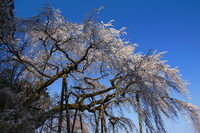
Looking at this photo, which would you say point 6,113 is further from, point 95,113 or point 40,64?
point 95,113

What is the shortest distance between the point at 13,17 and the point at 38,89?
226 cm

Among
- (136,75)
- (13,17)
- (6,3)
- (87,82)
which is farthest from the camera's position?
(87,82)

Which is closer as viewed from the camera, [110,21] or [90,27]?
[90,27]

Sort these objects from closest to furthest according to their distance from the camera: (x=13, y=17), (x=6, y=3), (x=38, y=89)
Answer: (x=6, y=3) < (x=13, y=17) < (x=38, y=89)

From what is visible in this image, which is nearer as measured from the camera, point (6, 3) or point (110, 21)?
point (6, 3)

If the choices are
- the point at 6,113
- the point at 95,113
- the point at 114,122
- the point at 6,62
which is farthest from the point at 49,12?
the point at 114,122

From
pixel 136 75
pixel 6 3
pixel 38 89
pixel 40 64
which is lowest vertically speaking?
pixel 136 75

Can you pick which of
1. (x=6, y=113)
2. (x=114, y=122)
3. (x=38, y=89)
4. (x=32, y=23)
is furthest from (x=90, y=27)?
(x=114, y=122)

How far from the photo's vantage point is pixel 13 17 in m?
5.16

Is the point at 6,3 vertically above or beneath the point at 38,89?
above

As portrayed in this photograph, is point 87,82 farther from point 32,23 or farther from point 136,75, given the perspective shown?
point 136,75

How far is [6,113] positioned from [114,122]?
14.1ft

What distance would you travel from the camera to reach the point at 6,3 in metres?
4.83

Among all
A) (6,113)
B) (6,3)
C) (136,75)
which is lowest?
(6,113)
